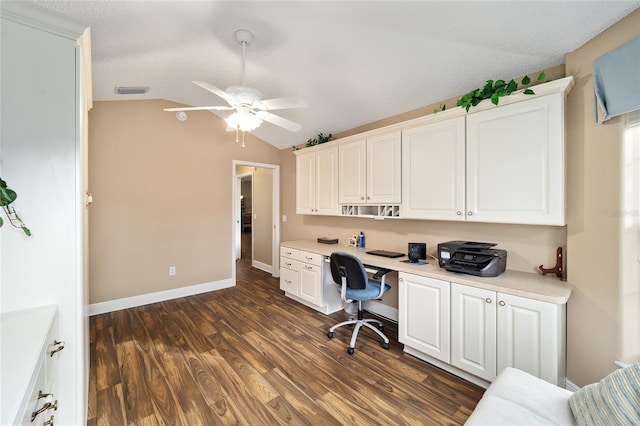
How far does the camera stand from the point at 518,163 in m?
2.02

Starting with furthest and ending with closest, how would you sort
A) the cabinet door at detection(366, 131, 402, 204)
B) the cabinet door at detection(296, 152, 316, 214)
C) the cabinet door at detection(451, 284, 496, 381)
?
the cabinet door at detection(296, 152, 316, 214) < the cabinet door at detection(366, 131, 402, 204) < the cabinet door at detection(451, 284, 496, 381)

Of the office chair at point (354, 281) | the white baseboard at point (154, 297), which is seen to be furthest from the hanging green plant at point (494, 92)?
the white baseboard at point (154, 297)

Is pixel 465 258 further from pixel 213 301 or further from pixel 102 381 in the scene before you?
pixel 213 301

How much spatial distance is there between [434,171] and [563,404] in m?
1.83

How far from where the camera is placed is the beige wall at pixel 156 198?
135 inches

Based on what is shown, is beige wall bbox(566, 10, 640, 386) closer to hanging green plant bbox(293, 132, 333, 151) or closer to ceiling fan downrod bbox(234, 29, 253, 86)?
ceiling fan downrod bbox(234, 29, 253, 86)

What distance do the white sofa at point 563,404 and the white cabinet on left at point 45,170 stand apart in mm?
1934

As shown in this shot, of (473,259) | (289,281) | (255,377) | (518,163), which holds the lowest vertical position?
(255,377)

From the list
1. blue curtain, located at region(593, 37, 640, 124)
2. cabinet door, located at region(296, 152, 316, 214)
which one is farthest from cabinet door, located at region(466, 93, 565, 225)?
cabinet door, located at region(296, 152, 316, 214)

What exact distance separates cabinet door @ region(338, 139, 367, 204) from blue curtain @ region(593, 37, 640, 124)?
6.29ft

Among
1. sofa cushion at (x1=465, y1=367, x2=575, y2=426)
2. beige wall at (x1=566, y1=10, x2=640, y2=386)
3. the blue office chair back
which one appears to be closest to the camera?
sofa cushion at (x1=465, y1=367, x2=575, y2=426)

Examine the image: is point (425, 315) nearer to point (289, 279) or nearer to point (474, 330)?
point (474, 330)

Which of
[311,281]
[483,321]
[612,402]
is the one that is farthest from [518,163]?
[311,281]

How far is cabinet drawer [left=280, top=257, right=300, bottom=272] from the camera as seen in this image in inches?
145
